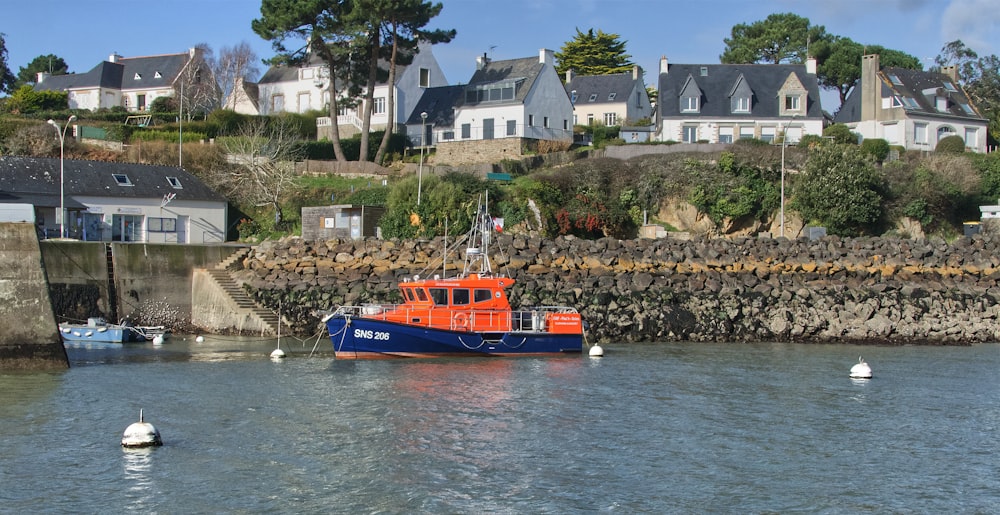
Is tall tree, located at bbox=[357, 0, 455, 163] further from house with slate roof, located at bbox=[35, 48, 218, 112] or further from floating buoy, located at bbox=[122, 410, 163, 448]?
floating buoy, located at bbox=[122, 410, 163, 448]

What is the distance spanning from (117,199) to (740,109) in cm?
3338

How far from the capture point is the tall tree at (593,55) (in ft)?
A: 242

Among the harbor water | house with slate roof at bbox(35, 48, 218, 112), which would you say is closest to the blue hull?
the harbor water

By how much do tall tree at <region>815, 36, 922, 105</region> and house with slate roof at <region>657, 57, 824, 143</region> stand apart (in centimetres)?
1533

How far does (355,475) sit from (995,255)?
105 feet

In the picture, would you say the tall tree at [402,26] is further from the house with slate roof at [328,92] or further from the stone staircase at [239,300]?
the stone staircase at [239,300]

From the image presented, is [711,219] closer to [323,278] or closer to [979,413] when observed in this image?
[323,278]

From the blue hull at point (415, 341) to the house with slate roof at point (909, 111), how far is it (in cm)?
3422

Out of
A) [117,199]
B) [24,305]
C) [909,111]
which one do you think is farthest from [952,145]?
[24,305]

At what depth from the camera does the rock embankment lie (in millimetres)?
33000

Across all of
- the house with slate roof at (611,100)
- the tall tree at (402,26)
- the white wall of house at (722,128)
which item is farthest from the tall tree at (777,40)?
the tall tree at (402,26)

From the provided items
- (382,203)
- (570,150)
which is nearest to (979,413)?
(382,203)

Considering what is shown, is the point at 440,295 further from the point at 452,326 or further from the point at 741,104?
the point at 741,104

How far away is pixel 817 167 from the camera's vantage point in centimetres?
4428
